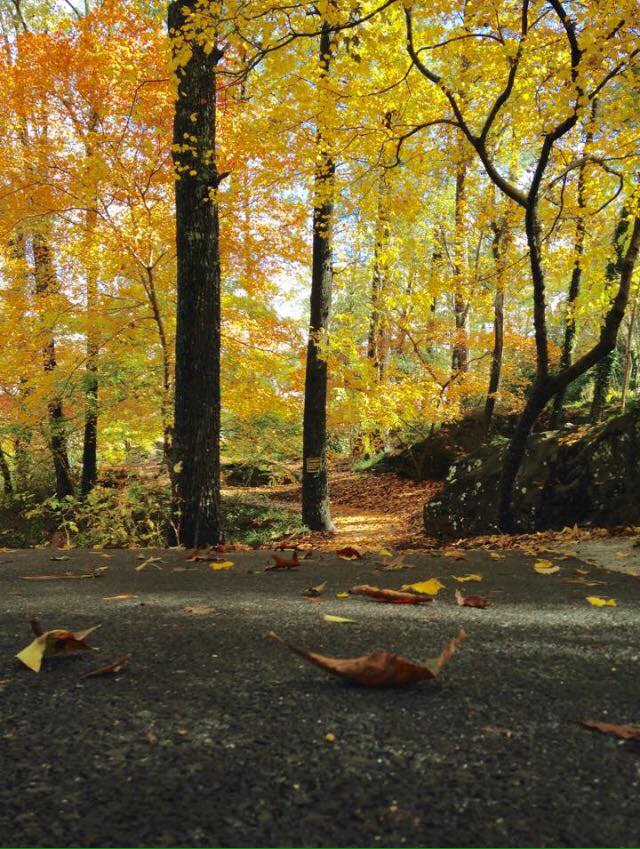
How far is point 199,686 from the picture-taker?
47.9 inches

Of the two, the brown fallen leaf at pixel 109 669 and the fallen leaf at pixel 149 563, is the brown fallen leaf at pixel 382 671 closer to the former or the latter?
the brown fallen leaf at pixel 109 669

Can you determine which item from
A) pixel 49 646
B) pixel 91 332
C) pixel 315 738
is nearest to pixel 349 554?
pixel 49 646

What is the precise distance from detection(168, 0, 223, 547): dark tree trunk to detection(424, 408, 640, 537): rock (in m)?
3.78

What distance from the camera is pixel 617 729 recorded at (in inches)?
39.0

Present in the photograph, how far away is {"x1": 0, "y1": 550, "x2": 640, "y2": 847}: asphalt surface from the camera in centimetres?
72

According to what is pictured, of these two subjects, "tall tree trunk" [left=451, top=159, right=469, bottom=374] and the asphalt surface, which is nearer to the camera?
the asphalt surface

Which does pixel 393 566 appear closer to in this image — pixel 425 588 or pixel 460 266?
pixel 425 588

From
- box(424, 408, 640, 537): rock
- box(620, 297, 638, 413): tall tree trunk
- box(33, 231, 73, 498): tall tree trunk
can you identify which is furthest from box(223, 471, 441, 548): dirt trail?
box(620, 297, 638, 413): tall tree trunk

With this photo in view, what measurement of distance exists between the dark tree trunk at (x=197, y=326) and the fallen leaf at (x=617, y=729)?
463cm

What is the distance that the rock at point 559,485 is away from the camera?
5.90m

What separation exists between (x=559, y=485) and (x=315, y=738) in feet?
20.6

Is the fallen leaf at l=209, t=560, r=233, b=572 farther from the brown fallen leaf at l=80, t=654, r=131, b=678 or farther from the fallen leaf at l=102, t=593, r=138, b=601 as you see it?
the brown fallen leaf at l=80, t=654, r=131, b=678

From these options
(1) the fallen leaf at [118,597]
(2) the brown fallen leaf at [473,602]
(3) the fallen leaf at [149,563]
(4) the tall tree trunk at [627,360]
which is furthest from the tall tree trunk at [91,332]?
(4) the tall tree trunk at [627,360]

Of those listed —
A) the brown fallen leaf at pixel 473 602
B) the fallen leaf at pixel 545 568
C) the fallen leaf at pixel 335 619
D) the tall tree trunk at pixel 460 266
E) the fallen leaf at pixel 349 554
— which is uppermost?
the tall tree trunk at pixel 460 266
